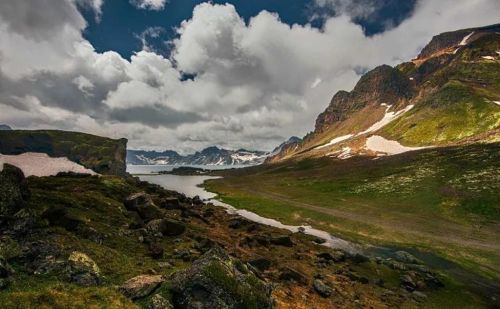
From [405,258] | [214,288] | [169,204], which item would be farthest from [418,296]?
[169,204]

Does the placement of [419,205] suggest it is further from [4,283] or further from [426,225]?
[4,283]

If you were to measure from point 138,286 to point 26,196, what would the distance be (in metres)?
17.5

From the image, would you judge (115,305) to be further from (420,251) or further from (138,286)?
(420,251)

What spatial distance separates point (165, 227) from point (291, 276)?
14.9m

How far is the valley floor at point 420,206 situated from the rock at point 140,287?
4628cm

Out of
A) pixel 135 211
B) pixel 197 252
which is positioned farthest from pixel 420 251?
pixel 135 211

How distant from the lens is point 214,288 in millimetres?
17328

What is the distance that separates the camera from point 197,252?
3203 centimetres

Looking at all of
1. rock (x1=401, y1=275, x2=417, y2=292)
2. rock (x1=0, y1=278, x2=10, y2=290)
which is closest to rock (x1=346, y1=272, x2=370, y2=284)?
rock (x1=401, y1=275, x2=417, y2=292)

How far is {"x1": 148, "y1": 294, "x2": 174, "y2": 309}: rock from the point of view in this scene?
16297 millimetres

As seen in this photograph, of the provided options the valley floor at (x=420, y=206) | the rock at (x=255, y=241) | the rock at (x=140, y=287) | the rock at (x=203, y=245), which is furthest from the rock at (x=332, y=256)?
the rock at (x=140, y=287)

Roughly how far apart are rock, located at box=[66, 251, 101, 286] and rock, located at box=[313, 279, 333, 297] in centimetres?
2058

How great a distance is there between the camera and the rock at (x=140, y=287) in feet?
56.2

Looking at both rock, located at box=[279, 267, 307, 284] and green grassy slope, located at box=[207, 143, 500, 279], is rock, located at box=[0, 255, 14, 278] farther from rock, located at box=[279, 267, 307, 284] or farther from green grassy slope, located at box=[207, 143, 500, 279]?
green grassy slope, located at box=[207, 143, 500, 279]
